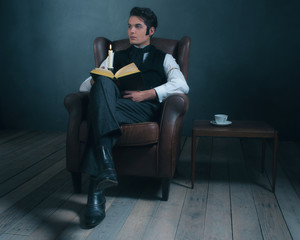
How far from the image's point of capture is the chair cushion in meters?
1.68

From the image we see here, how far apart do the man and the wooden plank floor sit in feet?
0.55

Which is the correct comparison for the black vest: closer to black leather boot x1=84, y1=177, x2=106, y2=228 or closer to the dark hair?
the dark hair

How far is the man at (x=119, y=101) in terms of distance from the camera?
153cm

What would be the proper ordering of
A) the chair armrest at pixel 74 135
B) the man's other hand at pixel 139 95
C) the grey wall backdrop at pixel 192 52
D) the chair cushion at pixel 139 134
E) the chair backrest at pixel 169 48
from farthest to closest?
the grey wall backdrop at pixel 192 52 → the chair backrest at pixel 169 48 → the man's other hand at pixel 139 95 → the chair armrest at pixel 74 135 → the chair cushion at pixel 139 134

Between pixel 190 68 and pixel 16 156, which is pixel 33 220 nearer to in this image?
pixel 16 156

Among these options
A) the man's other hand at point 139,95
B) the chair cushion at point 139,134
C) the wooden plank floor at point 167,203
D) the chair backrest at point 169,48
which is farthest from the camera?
the chair backrest at point 169,48

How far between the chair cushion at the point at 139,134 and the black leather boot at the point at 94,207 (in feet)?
0.90

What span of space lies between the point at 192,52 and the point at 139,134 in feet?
5.87

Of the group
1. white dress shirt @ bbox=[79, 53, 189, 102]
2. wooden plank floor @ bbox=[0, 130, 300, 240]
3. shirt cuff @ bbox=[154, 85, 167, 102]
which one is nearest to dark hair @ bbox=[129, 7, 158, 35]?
white dress shirt @ bbox=[79, 53, 189, 102]

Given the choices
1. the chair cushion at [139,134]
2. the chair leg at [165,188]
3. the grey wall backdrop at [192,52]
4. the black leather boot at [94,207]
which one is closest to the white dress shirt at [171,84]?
the chair cushion at [139,134]

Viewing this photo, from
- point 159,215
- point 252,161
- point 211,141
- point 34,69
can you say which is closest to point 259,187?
point 252,161

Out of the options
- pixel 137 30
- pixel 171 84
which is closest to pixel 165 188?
pixel 171 84

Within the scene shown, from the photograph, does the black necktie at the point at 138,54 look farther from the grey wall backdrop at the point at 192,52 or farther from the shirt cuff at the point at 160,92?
the grey wall backdrop at the point at 192,52

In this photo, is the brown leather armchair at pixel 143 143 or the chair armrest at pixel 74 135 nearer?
the brown leather armchair at pixel 143 143
